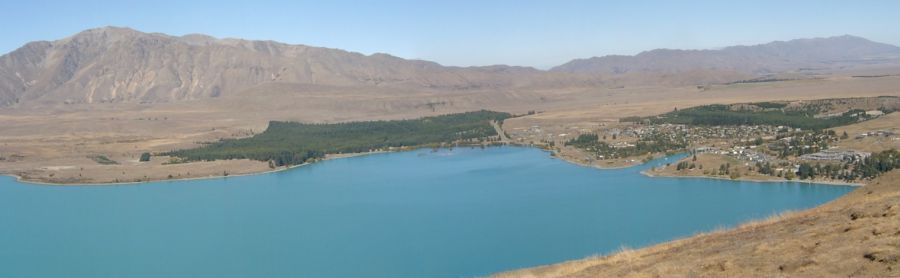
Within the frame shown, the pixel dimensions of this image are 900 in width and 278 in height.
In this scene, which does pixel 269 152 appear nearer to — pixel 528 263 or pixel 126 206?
pixel 126 206

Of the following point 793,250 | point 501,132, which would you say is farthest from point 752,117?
point 793,250

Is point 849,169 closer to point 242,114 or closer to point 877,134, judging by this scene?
point 877,134

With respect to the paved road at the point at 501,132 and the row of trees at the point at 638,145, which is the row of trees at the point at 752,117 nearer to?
the row of trees at the point at 638,145

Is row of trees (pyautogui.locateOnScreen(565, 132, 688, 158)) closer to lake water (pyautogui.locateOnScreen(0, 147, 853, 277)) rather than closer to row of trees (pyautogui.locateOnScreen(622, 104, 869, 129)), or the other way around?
lake water (pyautogui.locateOnScreen(0, 147, 853, 277))

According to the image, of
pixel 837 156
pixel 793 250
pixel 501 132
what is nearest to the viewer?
pixel 793 250

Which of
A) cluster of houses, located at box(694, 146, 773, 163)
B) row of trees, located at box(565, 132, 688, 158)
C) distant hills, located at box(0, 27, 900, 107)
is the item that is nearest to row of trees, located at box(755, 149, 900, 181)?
cluster of houses, located at box(694, 146, 773, 163)

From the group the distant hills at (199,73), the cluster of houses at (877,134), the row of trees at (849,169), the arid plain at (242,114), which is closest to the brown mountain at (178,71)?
the distant hills at (199,73)
